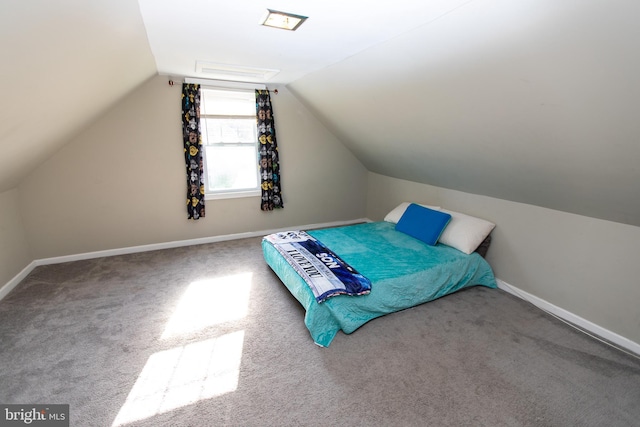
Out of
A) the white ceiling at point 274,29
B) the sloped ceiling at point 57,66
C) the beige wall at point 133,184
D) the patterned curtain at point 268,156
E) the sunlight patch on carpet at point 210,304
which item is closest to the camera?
the sloped ceiling at point 57,66

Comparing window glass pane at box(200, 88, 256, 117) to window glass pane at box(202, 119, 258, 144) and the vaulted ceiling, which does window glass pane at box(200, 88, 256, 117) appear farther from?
the vaulted ceiling

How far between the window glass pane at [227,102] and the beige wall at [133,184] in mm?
300

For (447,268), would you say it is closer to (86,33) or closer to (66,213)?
(86,33)

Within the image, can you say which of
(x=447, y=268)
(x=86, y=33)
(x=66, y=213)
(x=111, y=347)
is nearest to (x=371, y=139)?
(x=447, y=268)

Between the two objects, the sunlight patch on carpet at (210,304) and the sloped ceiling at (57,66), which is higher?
the sloped ceiling at (57,66)

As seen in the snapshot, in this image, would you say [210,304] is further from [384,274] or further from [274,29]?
[274,29]

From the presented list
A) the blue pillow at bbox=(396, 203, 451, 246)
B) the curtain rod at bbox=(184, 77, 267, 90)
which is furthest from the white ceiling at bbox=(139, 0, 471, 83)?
the blue pillow at bbox=(396, 203, 451, 246)

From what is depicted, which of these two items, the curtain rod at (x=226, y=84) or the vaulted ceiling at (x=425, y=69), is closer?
the vaulted ceiling at (x=425, y=69)

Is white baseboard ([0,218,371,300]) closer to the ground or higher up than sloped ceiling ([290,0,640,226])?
closer to the ground

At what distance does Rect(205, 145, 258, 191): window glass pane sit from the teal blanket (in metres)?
1.30

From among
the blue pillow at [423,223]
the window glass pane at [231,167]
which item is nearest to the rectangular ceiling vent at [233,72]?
the window glass pane at [231,167]

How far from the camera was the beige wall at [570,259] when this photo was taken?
219cm

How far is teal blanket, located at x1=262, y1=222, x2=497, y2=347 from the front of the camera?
2.21 metres

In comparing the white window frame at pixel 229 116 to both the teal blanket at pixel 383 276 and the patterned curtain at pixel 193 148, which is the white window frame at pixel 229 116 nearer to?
the patterned curtain at pixel 193 148
